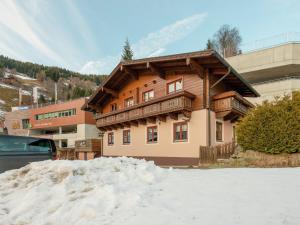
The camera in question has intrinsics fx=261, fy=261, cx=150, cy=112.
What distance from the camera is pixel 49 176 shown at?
688 cm

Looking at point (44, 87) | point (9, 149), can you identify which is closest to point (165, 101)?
point (9, 149)

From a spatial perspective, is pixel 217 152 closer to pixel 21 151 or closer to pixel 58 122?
pixel 21 151

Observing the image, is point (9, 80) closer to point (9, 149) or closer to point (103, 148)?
point (103, 148)

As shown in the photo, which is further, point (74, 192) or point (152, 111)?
point (152, 111)

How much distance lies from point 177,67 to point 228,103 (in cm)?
461

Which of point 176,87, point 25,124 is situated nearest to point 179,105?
point 176,87

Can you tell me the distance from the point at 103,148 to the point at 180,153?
1260cm

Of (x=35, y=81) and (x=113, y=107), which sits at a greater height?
(x=35, y=81)

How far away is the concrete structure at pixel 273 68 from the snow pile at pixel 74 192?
29.1 m

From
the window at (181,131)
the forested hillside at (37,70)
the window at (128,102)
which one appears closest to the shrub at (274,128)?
the window at (181,131)

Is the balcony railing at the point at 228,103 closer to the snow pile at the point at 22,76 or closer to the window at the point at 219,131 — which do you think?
the window at the point at 219,131

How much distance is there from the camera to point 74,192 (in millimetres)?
5957

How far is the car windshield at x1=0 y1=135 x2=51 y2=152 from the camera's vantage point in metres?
9.42

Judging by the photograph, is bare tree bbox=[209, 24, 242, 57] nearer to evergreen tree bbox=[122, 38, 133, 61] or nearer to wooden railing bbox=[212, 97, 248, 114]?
evergreen tree bbox=[122, 38, 133, 61]
